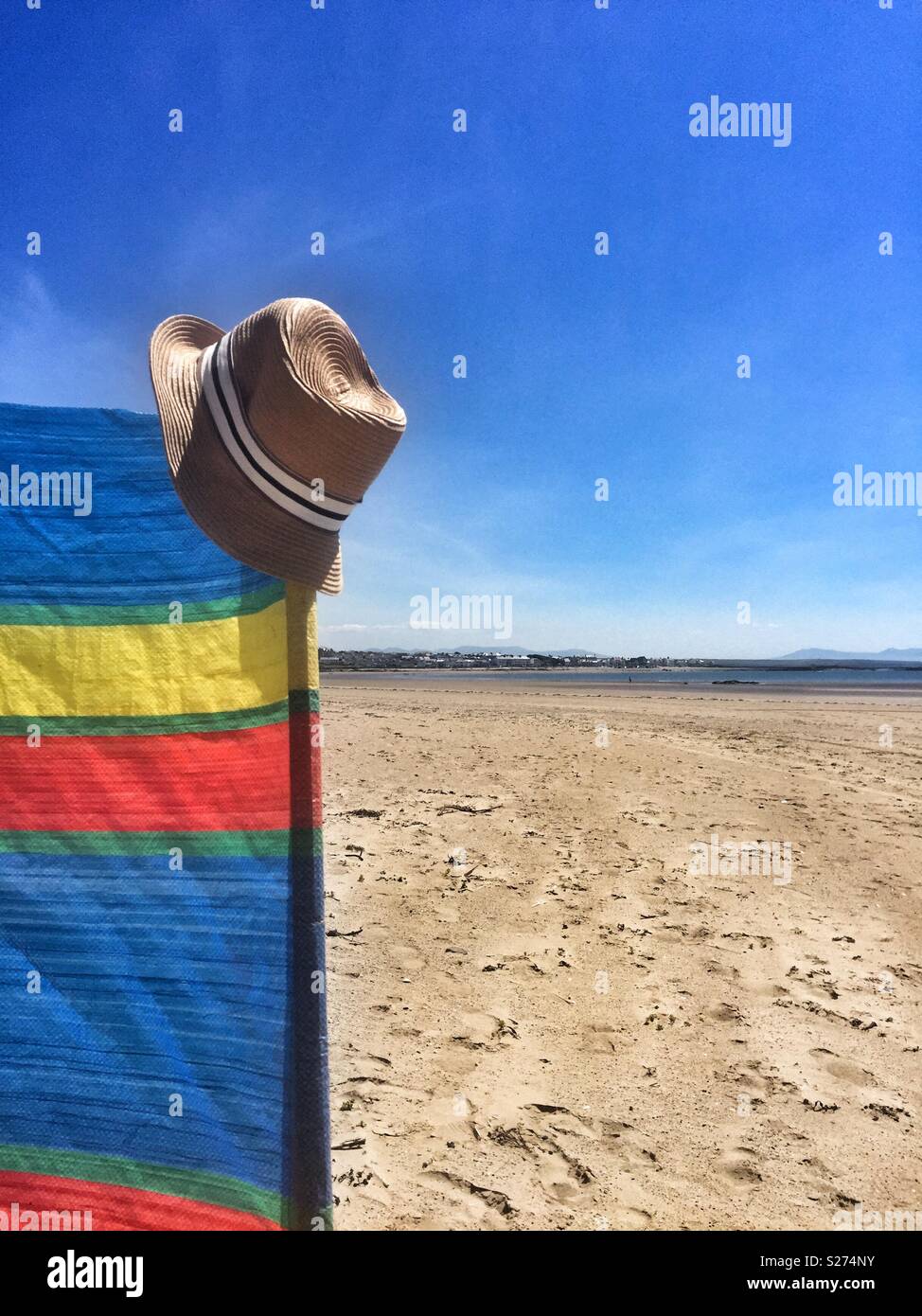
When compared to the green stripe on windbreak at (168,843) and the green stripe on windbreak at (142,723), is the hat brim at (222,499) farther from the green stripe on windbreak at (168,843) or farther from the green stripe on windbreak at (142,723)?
the green stripe on windbreak at (168,843)

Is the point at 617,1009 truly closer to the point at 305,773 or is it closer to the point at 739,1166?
the point at 739,1166

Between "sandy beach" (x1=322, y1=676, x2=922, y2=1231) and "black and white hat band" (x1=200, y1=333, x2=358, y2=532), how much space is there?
104 inches

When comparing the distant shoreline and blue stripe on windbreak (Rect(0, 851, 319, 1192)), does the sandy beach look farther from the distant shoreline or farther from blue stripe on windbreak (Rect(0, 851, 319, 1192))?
the distant shoreline

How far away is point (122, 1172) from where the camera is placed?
1534 mm

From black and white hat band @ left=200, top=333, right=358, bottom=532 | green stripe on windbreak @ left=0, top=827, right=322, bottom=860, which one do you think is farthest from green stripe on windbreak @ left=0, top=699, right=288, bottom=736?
black and white hat band @ left=200, top=333, right=358, bottom=532

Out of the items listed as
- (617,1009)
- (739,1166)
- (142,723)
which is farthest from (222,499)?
(617,1009)

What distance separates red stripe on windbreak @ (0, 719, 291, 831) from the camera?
4.82 feet

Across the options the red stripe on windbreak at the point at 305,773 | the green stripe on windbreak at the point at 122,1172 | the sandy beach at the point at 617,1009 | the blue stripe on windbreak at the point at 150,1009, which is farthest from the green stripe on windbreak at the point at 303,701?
the sandy beach at the point at 617,1009

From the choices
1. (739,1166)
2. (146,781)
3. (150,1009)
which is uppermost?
(146,781)

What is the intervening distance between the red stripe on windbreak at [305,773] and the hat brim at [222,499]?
0.98 ft

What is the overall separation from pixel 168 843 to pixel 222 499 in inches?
30.8

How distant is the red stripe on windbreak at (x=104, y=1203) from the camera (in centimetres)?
153

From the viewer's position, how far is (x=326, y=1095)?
1439 mm
